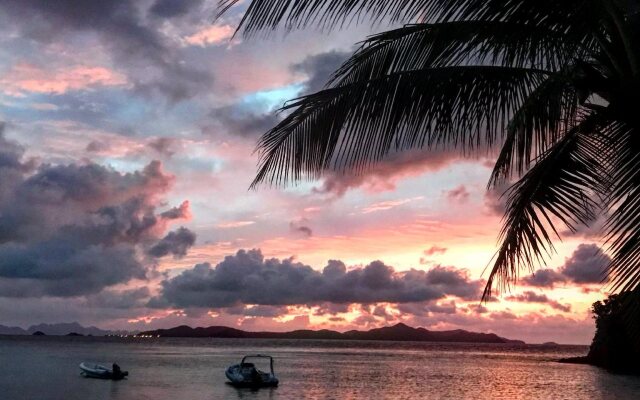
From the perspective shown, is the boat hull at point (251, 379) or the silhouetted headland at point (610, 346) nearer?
the boat hull at point (251, 379)

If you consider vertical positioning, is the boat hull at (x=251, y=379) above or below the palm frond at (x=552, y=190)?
below

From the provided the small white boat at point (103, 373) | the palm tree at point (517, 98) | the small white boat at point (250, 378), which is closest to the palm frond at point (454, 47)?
the palm tree at point (517, 98)

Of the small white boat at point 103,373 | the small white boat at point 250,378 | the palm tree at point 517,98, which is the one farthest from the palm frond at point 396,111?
the small white boat at point 103,373

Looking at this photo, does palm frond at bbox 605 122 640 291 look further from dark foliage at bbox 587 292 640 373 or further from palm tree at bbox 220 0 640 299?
dark foliage at bbox 587 292 640 373

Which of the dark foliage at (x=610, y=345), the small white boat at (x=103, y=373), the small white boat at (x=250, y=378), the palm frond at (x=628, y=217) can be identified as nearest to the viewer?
the palm frond at (x=628, y=217)

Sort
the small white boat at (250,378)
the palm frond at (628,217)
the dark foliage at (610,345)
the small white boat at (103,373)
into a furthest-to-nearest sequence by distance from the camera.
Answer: the dark foliage at (610,345), the small white boat at (103,373), the small white boat at (250,378), the palm frond at (628,217)

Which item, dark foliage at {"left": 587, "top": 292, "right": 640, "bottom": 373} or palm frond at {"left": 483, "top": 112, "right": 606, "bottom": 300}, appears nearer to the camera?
palm frond at {"left": 483, "top": 112, "right": 606, "bottom": 300}

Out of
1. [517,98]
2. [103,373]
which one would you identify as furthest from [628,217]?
[103,373]

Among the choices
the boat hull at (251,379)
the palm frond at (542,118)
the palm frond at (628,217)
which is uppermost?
the palm frond at (542,118)

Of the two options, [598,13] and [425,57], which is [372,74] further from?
[598,13]

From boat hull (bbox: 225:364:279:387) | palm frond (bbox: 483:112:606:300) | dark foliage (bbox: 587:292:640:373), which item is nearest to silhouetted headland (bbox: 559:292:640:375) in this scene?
dark foliage (bbox: 587:292:640:373)

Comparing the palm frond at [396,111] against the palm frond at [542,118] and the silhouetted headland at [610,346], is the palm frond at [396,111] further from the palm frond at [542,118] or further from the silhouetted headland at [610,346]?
the silhouetted headland at [610,346]

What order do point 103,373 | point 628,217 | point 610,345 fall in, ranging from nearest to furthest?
point 628,217
point 103,373
point 610,345

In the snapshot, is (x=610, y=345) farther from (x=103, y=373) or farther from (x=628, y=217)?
(x=628, y=217)
